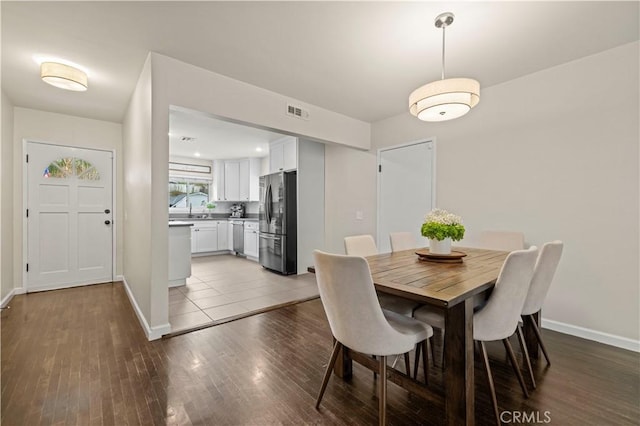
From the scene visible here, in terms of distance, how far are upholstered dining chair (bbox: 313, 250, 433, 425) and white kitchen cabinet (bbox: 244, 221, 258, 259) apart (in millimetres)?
4878

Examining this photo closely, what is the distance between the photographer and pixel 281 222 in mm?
4742

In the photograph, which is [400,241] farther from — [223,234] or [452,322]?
[223,234]

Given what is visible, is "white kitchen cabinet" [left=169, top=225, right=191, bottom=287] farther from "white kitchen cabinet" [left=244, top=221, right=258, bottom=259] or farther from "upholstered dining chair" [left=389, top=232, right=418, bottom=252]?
"upholstered dining chair" [left=389, top=232, right=418, bottom=252]

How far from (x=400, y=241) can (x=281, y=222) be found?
2.46m

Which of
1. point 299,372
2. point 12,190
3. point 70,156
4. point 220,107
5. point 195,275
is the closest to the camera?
point 299,372

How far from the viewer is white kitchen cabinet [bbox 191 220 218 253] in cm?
664

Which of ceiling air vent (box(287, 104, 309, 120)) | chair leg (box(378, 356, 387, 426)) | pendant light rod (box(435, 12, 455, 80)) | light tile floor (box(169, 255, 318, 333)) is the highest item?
pendant light rod (box(435, 12, 455, 80))

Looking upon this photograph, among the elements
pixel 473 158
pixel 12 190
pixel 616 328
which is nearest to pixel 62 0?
pixel 12 190

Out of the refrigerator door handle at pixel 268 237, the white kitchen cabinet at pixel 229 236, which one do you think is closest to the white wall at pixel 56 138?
the refrigerator door handle at pixel 268 237

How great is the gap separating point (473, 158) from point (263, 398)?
3.15 m

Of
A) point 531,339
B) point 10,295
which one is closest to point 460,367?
point 531,339

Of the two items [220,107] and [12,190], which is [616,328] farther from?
[12,190]

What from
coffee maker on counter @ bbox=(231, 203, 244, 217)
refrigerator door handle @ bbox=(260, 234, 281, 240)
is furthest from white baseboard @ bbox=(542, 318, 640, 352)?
coffee maker on counter @ bbox=(231, 203, 244, 217)

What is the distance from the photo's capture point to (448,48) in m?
2.31
